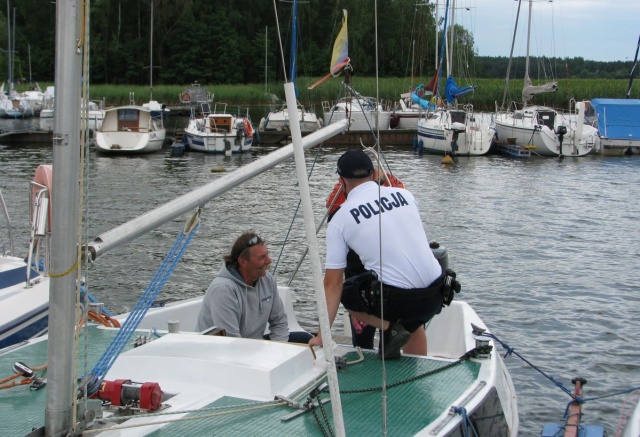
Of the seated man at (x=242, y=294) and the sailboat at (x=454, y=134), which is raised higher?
the sailboat at (x=454, y=134)

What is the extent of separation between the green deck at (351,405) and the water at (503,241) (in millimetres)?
2248

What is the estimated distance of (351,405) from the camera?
4551mm

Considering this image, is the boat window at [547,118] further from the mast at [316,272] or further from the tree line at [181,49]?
the mast at [316,272]

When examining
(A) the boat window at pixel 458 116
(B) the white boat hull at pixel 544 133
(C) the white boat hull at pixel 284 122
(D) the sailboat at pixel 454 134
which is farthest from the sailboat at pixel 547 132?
(C) the white boat hull at pixel 284 122

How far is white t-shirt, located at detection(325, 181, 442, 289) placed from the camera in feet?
16.0

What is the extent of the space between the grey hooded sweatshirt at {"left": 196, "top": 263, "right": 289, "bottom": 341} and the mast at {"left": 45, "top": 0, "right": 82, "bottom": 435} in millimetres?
1949

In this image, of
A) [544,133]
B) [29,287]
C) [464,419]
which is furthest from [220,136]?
[464,419]

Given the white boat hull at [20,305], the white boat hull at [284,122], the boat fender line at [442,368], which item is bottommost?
the white boat hull at [20,305]

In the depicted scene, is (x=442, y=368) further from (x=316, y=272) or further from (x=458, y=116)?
(x=458, y=116)

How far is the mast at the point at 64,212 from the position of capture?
3.41m

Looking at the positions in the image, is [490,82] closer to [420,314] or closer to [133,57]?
[133,57]

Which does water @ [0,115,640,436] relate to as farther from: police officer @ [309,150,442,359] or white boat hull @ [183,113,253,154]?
police officer @ [309,150,442,359]

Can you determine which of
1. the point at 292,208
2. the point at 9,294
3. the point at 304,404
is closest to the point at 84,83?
the point at 304,404

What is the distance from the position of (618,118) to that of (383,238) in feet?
123
